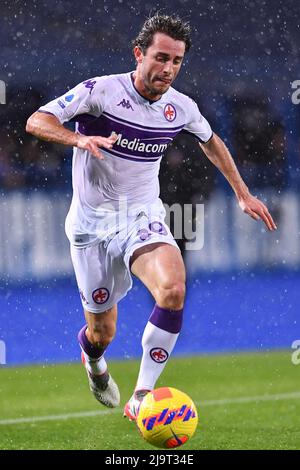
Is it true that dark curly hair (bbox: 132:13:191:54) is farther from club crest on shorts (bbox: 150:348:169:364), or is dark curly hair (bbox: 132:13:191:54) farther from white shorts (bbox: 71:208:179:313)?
club crest on shorts (bbox: 150:348:169:364)

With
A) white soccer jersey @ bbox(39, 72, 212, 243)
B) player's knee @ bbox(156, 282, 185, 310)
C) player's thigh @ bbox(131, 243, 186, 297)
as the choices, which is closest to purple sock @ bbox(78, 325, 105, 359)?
white soccer jersey @ bbox(39, 72, 212, 243)

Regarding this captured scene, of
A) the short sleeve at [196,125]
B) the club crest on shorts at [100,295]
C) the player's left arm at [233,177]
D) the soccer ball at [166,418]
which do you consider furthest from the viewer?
the club crest on shorts at [100,295]

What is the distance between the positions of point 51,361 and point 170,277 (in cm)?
538

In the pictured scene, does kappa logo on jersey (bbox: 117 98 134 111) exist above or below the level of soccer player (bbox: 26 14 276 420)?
above

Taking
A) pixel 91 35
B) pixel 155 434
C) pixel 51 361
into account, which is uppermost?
pixel 91 35

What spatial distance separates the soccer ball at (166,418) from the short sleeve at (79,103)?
1632mm

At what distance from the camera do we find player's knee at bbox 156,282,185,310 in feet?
17.3

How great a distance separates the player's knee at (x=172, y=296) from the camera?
17.3 feet

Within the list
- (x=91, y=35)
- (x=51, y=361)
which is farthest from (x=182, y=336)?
(x=91, y=35)

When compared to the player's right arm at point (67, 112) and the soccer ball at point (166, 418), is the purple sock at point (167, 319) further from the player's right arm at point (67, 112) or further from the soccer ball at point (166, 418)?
the player's right arm at point (67, 112)

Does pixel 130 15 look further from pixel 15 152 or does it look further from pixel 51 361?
pixel 51 361

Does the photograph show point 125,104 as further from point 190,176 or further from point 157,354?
point 190,176

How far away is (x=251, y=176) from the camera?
36.3ft

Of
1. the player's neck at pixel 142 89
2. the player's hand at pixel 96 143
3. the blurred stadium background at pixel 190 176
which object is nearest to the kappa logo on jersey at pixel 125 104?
the player's neck at pixel 142 89
